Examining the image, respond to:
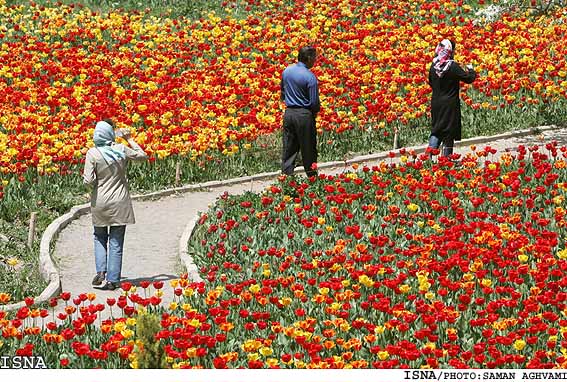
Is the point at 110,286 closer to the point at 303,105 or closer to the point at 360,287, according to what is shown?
the point at 360,287

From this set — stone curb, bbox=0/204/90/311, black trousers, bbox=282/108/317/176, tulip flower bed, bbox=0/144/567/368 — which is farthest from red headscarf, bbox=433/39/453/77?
stone curb, bbox=0/204/90/311

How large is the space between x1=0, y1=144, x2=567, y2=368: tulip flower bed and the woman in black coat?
109 centimetres

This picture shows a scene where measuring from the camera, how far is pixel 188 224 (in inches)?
503

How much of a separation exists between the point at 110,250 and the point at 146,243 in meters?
1.71

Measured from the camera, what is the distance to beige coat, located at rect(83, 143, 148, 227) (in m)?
10.8

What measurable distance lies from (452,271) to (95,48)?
1180 centimetres

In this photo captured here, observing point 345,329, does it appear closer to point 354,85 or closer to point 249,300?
point 249,300

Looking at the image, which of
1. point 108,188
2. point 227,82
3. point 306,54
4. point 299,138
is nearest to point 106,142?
point 108,188

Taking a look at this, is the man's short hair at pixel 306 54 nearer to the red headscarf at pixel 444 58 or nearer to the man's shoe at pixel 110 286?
the red headscarf at pixel 444 58

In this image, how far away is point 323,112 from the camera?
53.9 feet

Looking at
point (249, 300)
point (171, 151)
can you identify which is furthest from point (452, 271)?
point (171, 151)

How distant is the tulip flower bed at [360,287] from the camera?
821 cm

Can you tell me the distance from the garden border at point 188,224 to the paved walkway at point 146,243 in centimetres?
7

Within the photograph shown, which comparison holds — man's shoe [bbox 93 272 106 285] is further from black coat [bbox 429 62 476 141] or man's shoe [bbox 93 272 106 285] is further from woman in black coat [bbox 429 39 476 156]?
black coat [bbox 429 62 476 141]
